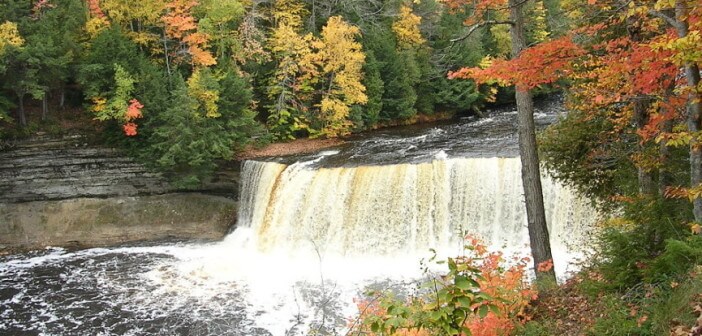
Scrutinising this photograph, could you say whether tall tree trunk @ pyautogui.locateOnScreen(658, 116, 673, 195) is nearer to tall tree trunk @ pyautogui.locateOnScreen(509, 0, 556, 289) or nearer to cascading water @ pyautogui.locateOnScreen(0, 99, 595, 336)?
tall tree trunk @ pyautogui.locateOnScreen(509, 0, 556, 289)

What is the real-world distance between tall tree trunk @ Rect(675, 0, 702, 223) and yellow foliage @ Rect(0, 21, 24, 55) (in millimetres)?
18276

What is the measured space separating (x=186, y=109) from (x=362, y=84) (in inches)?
371

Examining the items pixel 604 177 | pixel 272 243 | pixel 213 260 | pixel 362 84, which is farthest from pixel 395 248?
pixel 362 84

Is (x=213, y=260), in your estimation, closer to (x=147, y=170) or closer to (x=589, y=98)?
(x=147, y=170)

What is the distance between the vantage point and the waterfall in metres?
14.6

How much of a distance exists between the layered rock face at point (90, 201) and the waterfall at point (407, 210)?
2.61 meters

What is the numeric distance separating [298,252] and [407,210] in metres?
3.56

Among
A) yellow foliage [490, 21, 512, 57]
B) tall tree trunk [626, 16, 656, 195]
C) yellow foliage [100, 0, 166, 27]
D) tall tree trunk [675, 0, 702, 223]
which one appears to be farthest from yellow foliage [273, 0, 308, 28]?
tall tree trunk [675, 0, 702, 223]

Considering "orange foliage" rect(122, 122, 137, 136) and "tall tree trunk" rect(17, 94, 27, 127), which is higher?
"tall tree trunk" rect(17, 94, 27, 127)

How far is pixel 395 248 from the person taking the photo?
15.6m

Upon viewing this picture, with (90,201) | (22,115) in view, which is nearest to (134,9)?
(22,115)

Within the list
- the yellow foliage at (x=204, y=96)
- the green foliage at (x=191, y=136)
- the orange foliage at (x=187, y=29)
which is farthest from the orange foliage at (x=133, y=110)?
the orange foliage at (x=187, y=29)

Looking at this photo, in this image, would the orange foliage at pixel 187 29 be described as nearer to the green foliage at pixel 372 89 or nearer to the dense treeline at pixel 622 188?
the green foliage at pixel 372 89

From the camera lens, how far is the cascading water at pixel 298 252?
1253 centimetres
